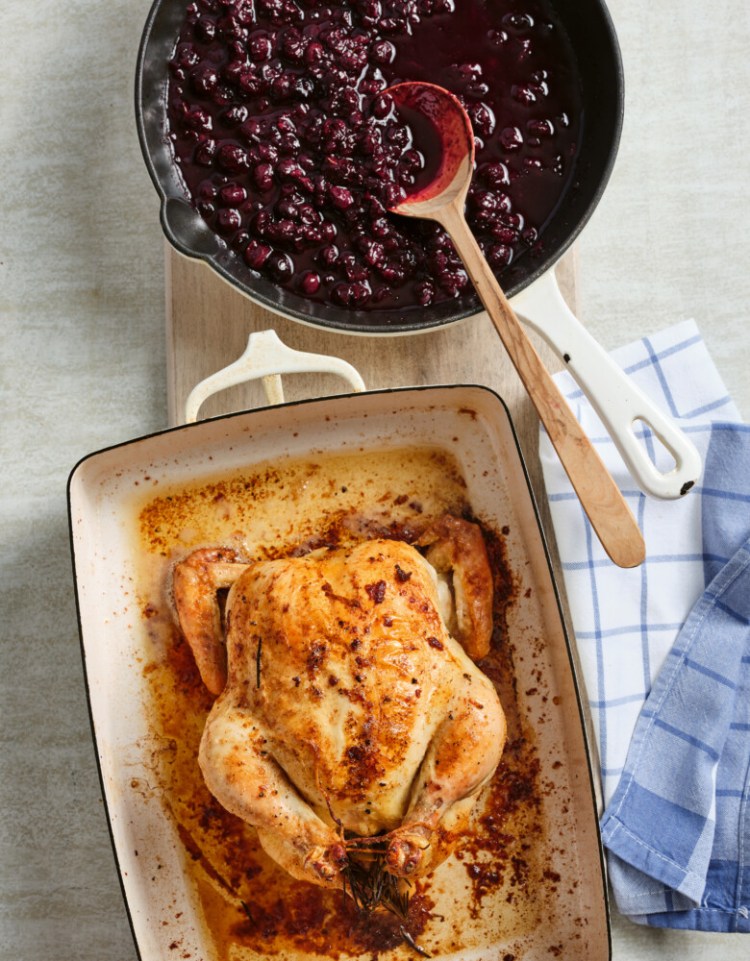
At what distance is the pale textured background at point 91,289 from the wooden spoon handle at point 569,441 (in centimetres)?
56

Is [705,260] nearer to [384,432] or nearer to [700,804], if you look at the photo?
[384,432]

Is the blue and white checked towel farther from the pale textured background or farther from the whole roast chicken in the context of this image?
the whole roast chicken

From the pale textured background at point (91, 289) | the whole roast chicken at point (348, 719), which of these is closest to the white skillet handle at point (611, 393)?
the pale textured background at point (91, 289)

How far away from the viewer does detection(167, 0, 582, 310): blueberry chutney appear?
2.32 metres

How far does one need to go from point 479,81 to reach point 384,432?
2.89ft

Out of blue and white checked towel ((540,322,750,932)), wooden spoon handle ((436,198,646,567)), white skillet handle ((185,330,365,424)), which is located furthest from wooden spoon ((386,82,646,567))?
white skillet handle ((185,330,365,424))

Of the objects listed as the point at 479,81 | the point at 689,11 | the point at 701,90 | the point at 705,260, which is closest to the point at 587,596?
the point at 705,260

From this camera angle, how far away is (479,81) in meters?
2.34

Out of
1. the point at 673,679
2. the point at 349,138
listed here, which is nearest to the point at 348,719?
the point at 673,679

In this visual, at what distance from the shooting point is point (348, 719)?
2.07 metres

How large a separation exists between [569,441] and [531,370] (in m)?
0.18

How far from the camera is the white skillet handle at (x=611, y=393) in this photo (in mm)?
2273

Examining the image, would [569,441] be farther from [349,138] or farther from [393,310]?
[349,138]

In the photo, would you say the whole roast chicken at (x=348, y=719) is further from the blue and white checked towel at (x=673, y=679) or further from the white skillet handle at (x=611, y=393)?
the white skillet handle at (x=611, y=393)
